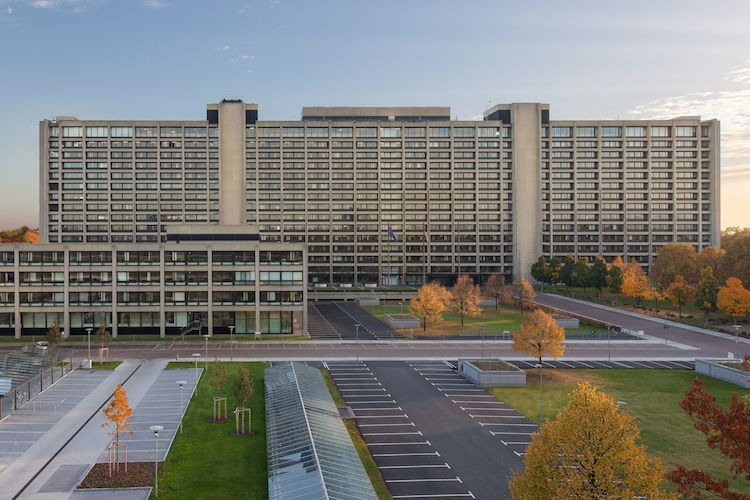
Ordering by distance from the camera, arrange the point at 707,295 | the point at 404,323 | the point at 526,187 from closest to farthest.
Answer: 1. the point at 707,295
2. the point at 404,323
3. the point at 526,187

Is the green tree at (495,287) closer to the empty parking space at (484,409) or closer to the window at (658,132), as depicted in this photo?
the empty parking space at (484,409)

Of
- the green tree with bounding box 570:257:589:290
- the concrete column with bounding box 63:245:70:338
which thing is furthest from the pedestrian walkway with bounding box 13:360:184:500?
the green tree with bounding box 570:257:589:290

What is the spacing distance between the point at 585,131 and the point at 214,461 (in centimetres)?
16642

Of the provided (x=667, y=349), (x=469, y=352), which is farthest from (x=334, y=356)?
(x=667, y=349)

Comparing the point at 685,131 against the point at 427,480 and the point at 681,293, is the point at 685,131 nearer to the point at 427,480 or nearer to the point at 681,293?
the point at 681,293

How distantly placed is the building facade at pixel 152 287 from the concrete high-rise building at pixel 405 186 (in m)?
82.6

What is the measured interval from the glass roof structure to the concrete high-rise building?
125460 mm

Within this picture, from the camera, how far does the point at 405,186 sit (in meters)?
178

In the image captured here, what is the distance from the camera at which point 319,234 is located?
176 metres

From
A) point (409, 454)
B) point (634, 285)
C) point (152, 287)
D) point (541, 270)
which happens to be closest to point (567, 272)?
point (541, 270)

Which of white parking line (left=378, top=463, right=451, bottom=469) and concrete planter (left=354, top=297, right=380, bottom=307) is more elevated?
concrete planter (left=354, top=297, right=380, bottom=307)

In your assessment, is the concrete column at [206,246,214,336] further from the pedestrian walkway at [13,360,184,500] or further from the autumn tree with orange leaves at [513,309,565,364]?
the autumn tree with orange leaves at [513,309,565,364]

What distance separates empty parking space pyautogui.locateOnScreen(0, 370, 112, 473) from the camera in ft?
135

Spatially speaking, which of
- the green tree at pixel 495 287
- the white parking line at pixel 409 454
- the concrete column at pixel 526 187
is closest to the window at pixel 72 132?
the green tree at pixel 495 287
